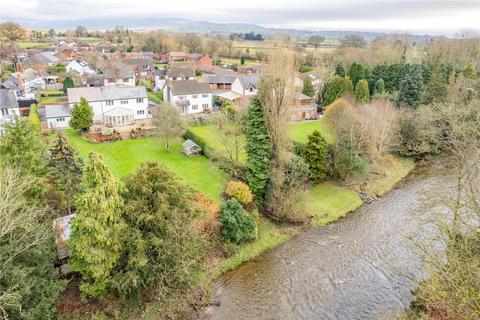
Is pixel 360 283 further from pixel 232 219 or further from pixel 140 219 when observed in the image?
pixel 140 219

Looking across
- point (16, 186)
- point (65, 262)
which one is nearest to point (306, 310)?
point (65, 262)


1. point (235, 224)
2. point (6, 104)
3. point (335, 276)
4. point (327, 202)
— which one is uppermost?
point (6, 104)

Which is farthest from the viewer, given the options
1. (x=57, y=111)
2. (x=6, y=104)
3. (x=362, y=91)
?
(x=362, y=91)

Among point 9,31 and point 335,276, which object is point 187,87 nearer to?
point 335,276

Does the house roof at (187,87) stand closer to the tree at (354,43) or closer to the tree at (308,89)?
the tree at (308,89)

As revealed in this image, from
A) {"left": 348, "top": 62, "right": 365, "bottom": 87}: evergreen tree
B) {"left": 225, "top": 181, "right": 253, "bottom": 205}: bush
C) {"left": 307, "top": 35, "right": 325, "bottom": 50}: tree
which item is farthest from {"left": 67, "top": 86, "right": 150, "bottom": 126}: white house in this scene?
{"left": 307, "top": 35, "right": 325, "bottom": 50}: tree

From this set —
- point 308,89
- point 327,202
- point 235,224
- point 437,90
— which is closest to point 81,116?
point 235,224

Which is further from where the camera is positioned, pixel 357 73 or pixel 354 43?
pixel 354 43
